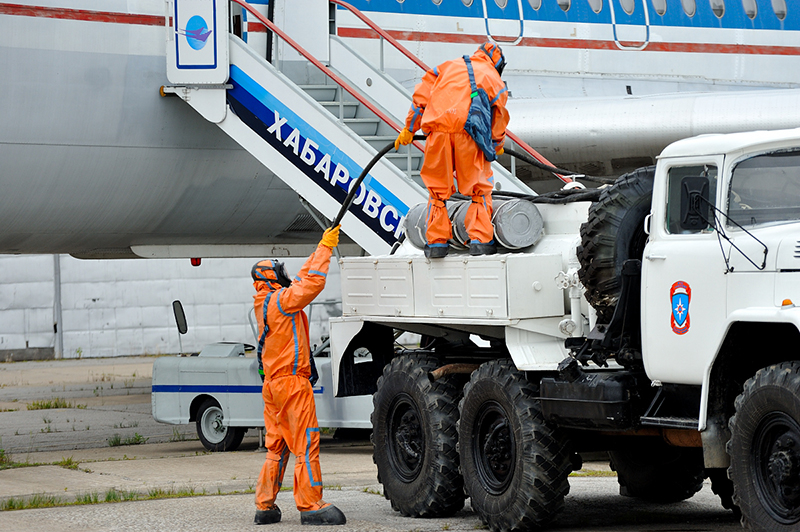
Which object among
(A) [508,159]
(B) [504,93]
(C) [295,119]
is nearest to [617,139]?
(A) [508,159]

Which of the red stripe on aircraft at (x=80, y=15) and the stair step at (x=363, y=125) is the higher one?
the red stripe on aircraft at (x=80, y=15)

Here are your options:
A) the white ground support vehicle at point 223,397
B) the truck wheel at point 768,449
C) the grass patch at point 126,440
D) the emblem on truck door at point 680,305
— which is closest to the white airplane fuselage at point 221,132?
the white ground support vehicle at point 223,397

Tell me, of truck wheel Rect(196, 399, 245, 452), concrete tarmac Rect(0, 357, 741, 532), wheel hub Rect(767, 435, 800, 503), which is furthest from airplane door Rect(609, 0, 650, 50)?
wheel hub Rect(767, 435, 800, 503)

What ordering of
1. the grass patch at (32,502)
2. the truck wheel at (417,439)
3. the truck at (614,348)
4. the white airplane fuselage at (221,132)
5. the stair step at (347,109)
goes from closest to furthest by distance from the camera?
1. the truck at (614,348)
2. the truck wheel at (417,439)
3. the grass patch at (32,502)
4. the white airplane fuselage at (221,132)
5. the stair step at (347,109)

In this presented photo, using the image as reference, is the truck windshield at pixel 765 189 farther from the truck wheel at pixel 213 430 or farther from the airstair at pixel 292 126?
the truck wheel at pixel 213 430

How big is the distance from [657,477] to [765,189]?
120 inches

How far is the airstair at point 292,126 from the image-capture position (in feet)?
34.2

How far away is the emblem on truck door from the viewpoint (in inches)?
242

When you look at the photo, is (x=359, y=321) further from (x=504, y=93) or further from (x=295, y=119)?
(x=295, y=119)

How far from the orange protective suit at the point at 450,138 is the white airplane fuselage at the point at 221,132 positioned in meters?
4.15

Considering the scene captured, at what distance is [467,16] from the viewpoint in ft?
48.0

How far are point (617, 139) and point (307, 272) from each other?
717cm

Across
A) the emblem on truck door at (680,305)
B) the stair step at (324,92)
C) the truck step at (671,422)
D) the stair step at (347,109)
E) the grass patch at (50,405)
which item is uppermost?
the stair step at (324,92)

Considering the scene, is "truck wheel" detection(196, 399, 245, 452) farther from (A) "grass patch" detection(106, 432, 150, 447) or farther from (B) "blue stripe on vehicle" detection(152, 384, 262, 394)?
(A) "grass patch" detection(106, 432, 150, 447)
